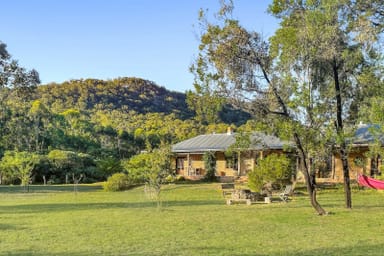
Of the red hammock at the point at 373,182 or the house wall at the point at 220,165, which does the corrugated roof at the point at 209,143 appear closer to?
the house wall at the point at 220,165

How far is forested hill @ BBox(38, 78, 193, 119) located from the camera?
227 feet

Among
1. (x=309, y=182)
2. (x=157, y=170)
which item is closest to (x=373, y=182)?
(x=309, y=182)

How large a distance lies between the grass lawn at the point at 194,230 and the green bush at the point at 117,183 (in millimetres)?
9825

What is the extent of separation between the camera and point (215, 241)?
29.9ft

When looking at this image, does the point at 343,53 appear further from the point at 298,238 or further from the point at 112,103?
the point at 112,103

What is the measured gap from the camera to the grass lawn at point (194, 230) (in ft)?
→ 27.4

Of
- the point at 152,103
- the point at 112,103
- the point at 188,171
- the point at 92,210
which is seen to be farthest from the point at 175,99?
the point at 92,210

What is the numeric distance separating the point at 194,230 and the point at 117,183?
666 inches

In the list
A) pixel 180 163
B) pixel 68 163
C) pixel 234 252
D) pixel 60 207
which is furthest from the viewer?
pixel 68 163

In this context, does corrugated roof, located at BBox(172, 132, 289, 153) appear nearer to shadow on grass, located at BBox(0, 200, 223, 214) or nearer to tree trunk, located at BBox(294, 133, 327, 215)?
shadow on grass, located at BBox(0, 200, 223, 214)

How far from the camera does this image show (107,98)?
231ft

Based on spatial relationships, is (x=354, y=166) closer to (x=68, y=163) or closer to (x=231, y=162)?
(x=231, y=162)

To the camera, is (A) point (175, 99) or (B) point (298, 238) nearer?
(B) point (298, 238)

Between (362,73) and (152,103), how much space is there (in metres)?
59.4
